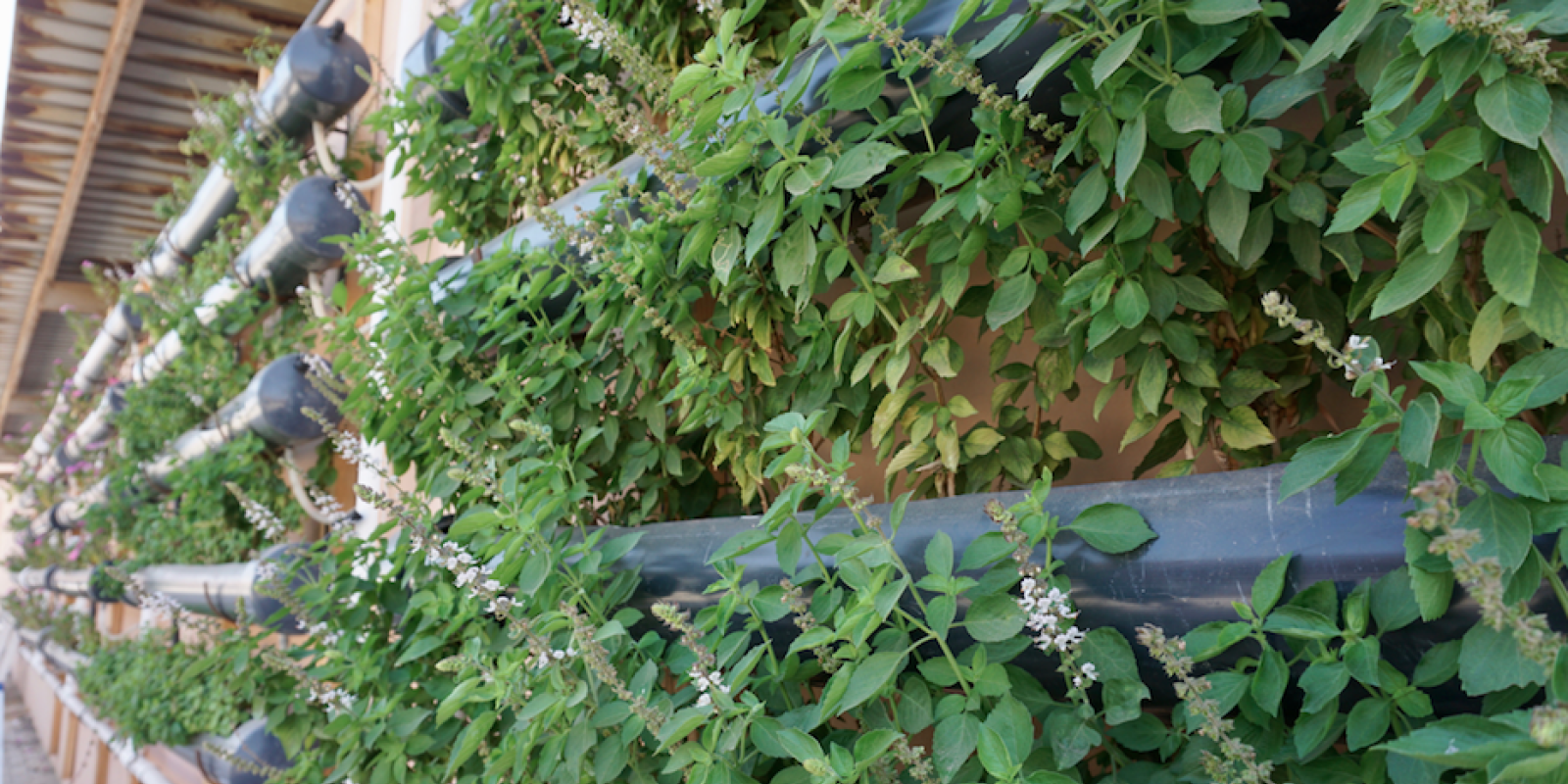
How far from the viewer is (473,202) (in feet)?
8.69

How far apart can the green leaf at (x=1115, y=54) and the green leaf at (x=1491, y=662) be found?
0.59 meters

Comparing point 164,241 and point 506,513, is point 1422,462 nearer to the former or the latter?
point 506,513

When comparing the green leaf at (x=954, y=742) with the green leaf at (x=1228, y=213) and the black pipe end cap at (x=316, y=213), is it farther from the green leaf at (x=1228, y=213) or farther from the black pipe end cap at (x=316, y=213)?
the black pipe end cap at (x=316, y=213)

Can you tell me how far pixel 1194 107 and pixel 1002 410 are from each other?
1.99ft

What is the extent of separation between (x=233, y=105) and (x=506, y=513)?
3.88m

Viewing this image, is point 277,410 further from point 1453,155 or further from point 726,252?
point 1453,155

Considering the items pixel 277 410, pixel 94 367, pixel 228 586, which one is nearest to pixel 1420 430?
pixel 277 410

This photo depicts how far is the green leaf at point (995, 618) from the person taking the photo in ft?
3.17

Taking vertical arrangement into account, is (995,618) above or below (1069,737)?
above

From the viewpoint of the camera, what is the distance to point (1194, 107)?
958 mm

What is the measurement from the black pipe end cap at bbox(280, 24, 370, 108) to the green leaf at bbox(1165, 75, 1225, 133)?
11.0ft

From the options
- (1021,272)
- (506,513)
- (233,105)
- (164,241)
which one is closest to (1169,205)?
(1021,272)

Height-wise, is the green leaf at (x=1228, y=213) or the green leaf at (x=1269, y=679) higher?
the green leaf at (x=1228, y=213)

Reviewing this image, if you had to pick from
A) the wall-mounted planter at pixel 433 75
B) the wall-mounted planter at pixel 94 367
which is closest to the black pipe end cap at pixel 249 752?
the wall-mounted planter at pixel 433 75
